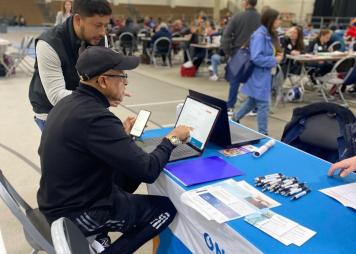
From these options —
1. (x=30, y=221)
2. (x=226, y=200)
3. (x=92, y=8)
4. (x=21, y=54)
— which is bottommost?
(x=21, y=54)

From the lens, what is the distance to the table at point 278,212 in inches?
42.8

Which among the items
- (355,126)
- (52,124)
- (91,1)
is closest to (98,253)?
(52,124)

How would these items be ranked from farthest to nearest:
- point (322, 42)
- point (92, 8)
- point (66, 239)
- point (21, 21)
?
point (21, 21) → point (322, 42) → point (92, 8) → point (66, 239)

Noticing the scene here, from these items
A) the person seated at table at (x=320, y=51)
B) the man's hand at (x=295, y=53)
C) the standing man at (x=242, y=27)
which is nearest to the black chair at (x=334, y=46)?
the person seated at table at (x=320, y=51)

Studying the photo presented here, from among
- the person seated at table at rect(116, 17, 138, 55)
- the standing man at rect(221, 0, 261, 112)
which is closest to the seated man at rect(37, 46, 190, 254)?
the standing man at rect(221, 0, 261, 112)

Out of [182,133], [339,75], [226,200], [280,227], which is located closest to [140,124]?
[182,133]

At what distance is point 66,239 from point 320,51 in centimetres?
676

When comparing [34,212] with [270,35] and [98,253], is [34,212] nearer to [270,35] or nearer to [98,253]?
[98,253]

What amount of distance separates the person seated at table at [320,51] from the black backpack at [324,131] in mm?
4228

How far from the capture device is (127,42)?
372 inches

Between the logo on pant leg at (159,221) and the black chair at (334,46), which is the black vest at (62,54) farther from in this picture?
the black chair at (334,46)

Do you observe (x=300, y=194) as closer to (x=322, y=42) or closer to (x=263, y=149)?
(x=263, y=149)

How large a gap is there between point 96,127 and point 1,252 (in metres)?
0.68

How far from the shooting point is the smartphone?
1.91 meters
